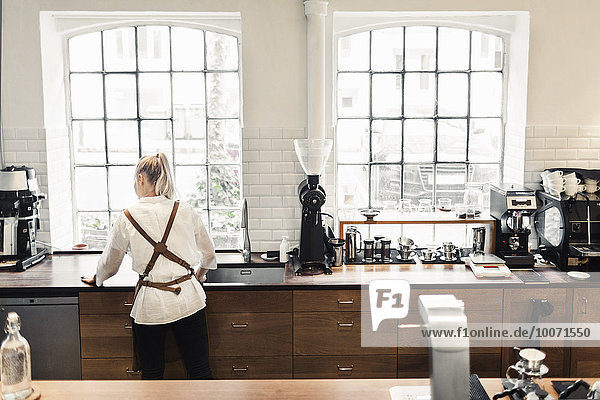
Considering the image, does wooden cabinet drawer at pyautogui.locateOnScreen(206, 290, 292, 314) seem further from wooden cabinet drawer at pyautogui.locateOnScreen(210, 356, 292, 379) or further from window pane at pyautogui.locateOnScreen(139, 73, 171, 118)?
window pane at pyautogui.locateOnScreen(139, 73, 171, 118)

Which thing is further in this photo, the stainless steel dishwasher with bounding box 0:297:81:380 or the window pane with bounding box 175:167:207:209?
the window pane with bounding box 175:167:207:209

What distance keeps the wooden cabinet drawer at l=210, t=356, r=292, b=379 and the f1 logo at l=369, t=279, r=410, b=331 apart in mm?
656

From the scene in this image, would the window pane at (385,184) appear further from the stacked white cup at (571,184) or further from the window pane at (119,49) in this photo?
the window pane at (119,49)

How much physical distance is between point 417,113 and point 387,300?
1686 mm

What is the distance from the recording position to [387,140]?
540 centimetres

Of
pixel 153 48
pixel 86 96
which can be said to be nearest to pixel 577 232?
pixel 153 48

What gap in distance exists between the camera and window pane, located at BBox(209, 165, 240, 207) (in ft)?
17.7

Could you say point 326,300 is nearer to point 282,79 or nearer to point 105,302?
point 105,302

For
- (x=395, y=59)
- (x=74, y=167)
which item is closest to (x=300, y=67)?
(x=395, y=59)

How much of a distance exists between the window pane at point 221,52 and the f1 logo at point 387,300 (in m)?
2.07

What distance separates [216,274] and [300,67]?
164 centimetres

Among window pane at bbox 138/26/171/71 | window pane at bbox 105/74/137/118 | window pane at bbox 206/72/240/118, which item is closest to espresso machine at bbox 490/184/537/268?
window pane at bbox 206/72/240/118

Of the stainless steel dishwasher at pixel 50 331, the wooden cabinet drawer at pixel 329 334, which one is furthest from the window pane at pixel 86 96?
the wooden cabinet drawer at pixel 329 334

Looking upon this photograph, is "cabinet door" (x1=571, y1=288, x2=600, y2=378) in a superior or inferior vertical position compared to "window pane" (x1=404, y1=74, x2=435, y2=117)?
inferior
